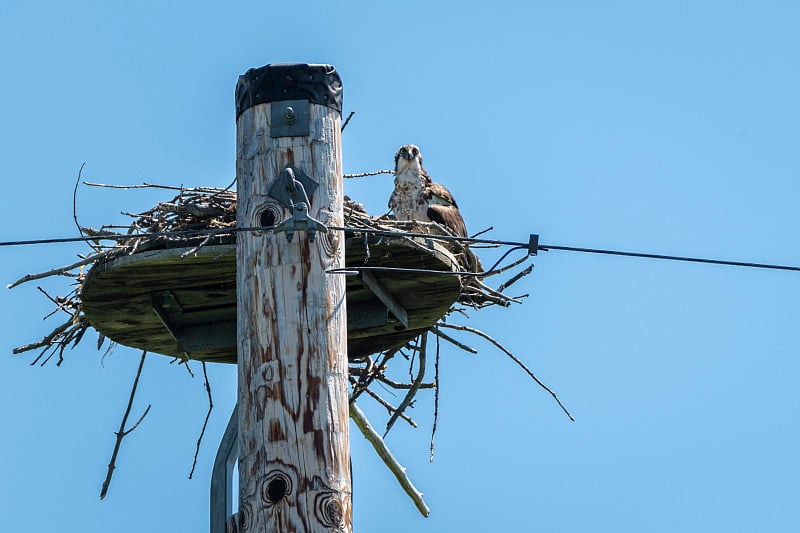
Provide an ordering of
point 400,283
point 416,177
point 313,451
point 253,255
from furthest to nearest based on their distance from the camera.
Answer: point 416,177 → point 400,283 → point 253,255 → point 313,451

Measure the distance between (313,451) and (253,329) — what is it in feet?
1.85

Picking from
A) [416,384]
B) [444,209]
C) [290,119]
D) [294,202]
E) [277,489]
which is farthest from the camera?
[444,209]

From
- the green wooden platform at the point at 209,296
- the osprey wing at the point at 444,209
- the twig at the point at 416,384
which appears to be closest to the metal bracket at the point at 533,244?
the green wooden platform at the point at 209,296

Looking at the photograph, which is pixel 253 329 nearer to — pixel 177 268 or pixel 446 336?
pixel 177 268

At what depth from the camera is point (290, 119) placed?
17.7 ft

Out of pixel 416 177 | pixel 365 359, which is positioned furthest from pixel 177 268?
pixel 416 177

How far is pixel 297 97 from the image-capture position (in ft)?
17.9

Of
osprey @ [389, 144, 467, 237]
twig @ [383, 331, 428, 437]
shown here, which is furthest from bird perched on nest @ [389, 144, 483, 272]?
A: twig @ [383, 331, 428, 437]

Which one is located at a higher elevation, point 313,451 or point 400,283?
point 400,283

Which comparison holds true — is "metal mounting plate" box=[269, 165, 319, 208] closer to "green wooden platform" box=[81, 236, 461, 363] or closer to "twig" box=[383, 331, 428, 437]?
"green wooden platform" box=[81, 236, 461, 363]

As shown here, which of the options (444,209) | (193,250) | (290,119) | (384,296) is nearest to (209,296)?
(193,250)

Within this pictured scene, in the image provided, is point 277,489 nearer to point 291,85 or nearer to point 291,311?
point 291,311

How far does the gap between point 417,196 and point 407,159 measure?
318 millimetres

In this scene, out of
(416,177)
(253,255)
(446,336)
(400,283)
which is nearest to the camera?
(253,255)
